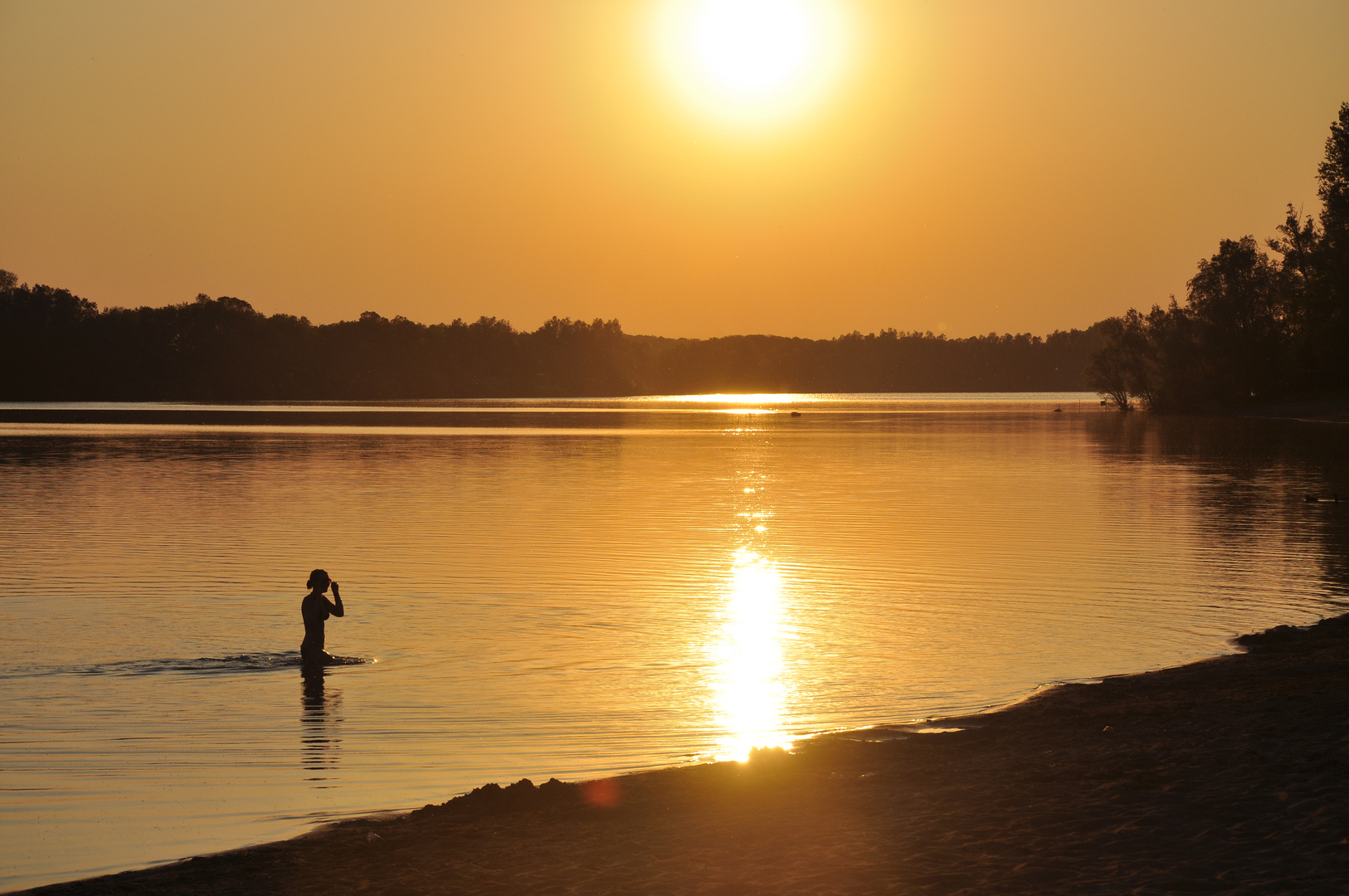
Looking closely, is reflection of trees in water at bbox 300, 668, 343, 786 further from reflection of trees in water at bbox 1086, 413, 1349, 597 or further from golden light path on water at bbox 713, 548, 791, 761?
reflection of trees in water at bbox 1086, 413, 1349, 597

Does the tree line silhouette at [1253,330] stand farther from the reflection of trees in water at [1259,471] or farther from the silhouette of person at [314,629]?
the silhouette of person at [314,629]

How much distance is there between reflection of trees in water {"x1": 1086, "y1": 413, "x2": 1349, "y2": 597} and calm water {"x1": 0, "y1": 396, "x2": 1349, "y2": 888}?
0.38 metres

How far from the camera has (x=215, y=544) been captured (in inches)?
1298

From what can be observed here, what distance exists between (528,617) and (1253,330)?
442 feet

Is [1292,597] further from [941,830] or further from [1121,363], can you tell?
[1121,363]

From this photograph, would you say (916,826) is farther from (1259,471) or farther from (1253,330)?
(1253,330)

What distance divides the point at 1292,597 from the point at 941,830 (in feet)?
56.2

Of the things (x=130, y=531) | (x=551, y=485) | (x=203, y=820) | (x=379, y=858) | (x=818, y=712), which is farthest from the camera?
(x=551, y=485)

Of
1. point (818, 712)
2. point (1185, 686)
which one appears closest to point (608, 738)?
point (818, 712)

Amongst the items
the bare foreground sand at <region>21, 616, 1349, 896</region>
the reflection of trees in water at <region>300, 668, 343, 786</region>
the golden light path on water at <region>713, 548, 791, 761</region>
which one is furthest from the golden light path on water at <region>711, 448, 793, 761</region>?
the reflection of trees in water at <region>300, 668, 343, 786</region>

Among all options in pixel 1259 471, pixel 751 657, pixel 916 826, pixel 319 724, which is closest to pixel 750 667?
pixel 751 657

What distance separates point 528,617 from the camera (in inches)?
908

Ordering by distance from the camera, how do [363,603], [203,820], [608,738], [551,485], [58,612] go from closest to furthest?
[203,820] → [608,738] → [58,612] → [363,603] → [551,485]

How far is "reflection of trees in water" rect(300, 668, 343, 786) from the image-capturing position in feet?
45.4
